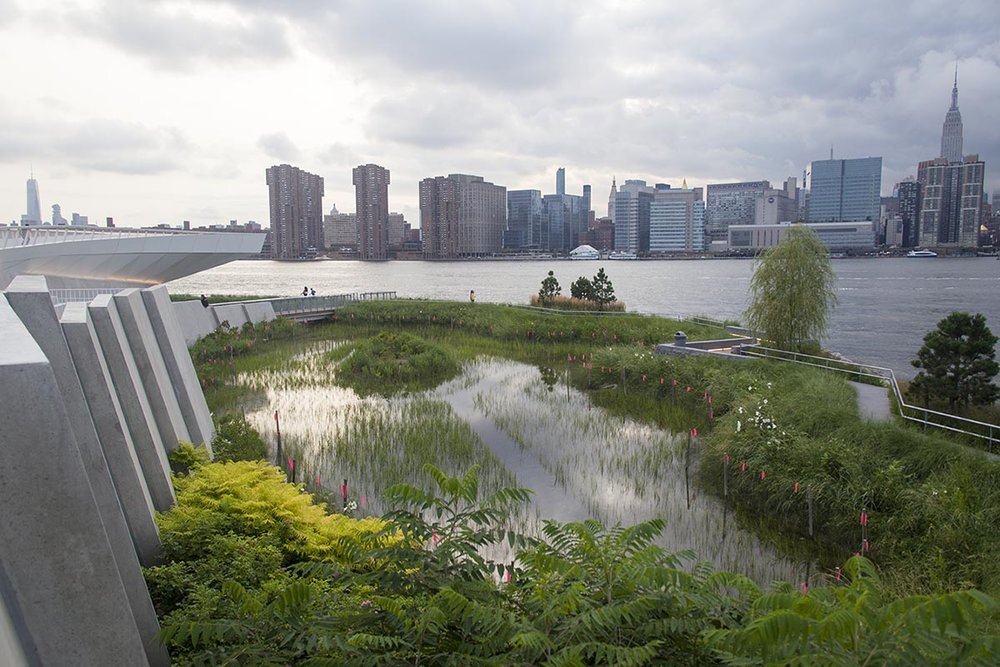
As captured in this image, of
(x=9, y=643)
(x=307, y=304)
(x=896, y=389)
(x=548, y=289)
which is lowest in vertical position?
(x=896, y=389)

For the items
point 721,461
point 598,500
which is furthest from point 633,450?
point 598,500

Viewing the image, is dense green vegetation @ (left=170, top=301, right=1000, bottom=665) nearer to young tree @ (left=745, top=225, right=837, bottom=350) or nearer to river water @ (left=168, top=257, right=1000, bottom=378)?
young tree @ (left=745, top=225, right=837, bottom=350)

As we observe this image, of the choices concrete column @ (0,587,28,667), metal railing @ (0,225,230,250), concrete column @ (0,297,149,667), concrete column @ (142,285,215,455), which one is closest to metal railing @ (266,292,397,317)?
metal railing @ (0,225,230,250)

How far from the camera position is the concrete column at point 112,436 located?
326 inches

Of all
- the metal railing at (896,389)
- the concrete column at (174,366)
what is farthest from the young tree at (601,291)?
the concrete column at (174,366)

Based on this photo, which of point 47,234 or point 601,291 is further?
point 601,291

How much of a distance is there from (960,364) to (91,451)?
19.7 metres

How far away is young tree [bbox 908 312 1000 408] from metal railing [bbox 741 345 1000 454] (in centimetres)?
60

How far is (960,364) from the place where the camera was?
692 inches

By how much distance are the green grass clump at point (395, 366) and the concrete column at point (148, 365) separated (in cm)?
1237

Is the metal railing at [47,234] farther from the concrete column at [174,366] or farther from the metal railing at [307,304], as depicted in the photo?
the concrete column at [174,366]

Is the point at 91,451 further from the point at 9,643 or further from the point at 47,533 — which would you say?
the point at 9,643

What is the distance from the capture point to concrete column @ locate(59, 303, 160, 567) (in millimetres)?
8281

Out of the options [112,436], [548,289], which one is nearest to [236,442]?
[112,436]
